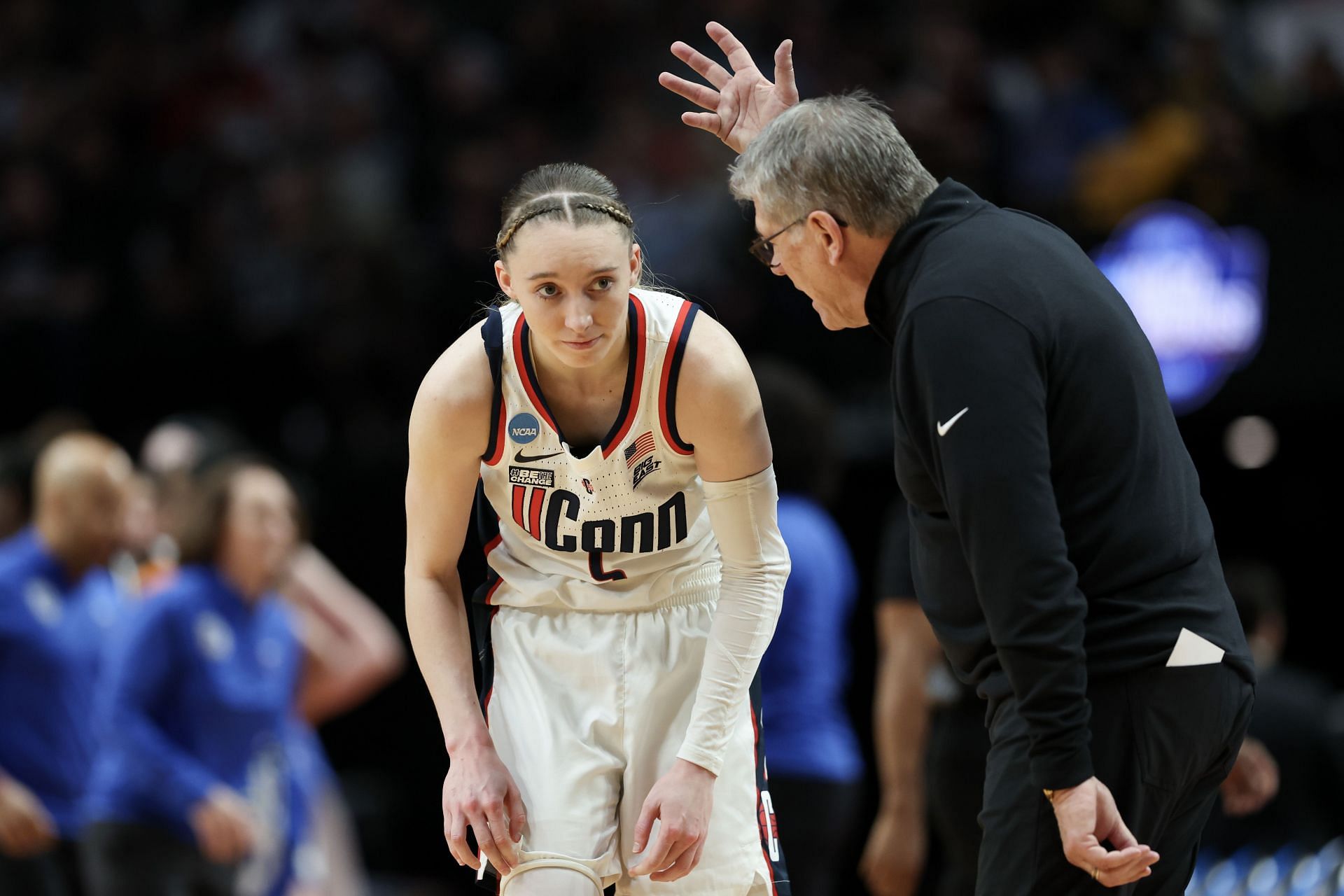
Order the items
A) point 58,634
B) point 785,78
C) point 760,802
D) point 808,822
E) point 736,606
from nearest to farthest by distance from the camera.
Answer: point 736,606 → point 760,802 → point 785,78 → point 808,822 → point 58,634

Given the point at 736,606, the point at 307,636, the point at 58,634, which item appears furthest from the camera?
the point at 307,636

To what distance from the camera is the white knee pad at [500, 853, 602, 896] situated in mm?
2959

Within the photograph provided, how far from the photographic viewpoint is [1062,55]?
8156 millimetres

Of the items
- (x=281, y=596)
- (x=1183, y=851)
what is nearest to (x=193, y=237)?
(x=281, y=596)

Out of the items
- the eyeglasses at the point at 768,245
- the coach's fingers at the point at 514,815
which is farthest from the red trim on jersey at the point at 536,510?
the eyeglasses at the point at 768,245

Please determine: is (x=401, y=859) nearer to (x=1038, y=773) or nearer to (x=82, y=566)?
(x=82, y=566)

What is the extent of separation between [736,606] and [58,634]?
153 inches

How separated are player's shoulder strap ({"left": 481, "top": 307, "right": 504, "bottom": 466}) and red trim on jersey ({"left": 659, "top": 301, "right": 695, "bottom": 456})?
0.97ft

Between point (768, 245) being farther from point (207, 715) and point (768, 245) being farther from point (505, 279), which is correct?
point (207, 715)

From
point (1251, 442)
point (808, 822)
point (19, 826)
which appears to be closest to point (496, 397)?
point (808, 822)

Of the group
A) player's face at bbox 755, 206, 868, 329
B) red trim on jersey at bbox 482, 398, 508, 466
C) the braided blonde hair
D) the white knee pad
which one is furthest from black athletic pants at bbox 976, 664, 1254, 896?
the braided blonde hair

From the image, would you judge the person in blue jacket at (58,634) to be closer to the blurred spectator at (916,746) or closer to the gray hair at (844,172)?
the blurred spectator at (916,746)

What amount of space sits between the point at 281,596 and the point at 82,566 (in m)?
0.74

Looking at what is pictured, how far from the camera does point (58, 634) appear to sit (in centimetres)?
616
